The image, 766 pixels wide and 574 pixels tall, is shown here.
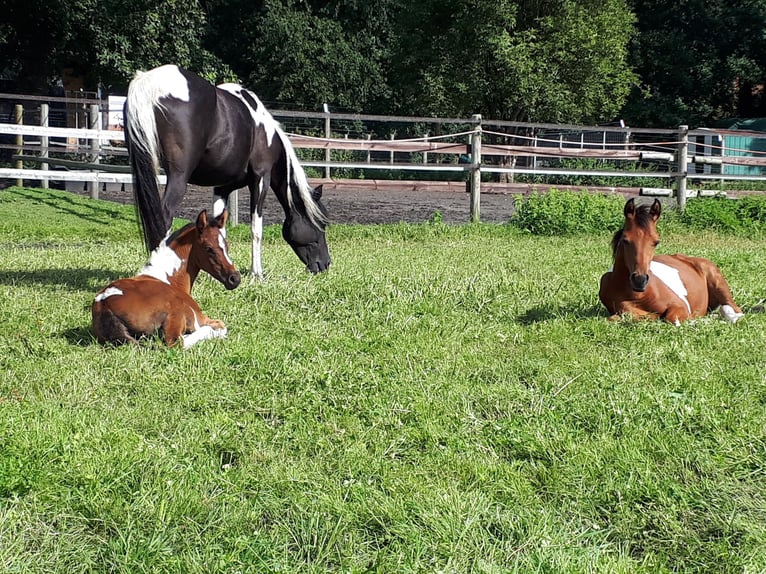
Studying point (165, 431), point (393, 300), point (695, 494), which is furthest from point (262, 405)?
point (393, 300)

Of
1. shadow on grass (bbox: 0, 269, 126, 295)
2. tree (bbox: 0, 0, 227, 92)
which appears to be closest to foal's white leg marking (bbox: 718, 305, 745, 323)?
shadow on grass (bbox: 0, 269, 126, 295)

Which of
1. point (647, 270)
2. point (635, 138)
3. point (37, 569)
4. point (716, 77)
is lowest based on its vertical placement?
point (37, 569)

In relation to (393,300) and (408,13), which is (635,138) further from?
(393,300)

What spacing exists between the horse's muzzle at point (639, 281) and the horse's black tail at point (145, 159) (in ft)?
12.0

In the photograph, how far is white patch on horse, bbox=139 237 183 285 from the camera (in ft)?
17.0

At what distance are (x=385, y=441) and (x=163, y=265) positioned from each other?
255 centimetres

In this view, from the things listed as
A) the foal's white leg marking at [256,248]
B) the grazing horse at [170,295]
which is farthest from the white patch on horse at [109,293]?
the foal's white leg marking at [256,248]

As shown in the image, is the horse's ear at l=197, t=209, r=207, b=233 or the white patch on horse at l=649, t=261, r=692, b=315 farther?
the white patch on horse at l=649, t=261, r=692, b=315

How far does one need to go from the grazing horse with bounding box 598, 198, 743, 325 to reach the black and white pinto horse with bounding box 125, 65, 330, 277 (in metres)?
3.43

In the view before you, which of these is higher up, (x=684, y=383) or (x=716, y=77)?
(x=716, y=77)

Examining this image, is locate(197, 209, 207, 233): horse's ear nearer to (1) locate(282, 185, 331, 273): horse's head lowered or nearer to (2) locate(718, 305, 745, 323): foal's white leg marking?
(1) locate(282, 185, 331, 273): horse's head lowered

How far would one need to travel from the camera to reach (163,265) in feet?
17.2

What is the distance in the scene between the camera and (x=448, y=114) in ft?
97.9

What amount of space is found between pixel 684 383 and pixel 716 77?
37818 mm
